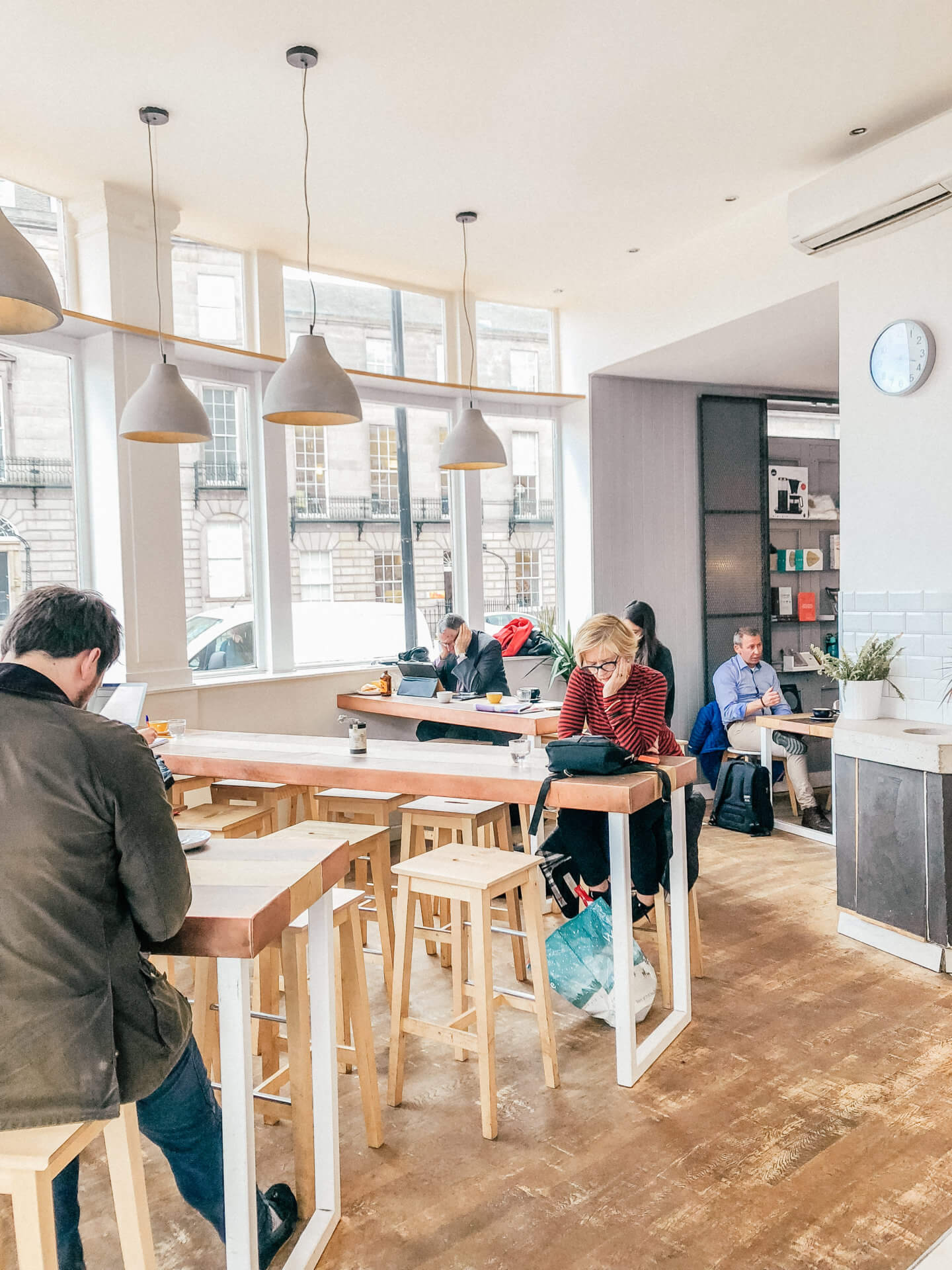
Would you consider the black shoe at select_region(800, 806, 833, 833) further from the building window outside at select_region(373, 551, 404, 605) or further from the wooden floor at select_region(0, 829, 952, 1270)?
the building window outside at select_region(373, 551, 404, 605)

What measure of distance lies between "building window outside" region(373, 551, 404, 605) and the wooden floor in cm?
310

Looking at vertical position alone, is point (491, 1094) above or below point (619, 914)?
below

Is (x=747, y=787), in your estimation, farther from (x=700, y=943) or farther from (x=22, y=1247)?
(x=22, y=1247)

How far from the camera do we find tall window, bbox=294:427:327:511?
229 inches

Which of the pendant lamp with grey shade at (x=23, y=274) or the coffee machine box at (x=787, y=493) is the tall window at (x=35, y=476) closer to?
the pendant lamp with grey shade at (x=23, y=274)

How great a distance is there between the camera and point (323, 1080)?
223 cm

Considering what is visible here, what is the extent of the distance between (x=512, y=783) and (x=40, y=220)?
379 cm

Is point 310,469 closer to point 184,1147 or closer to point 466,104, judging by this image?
point 466,104

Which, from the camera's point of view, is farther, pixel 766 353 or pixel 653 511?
pixel 653 511

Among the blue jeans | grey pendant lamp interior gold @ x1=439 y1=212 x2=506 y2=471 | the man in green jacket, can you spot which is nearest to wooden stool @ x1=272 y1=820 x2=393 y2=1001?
the blue jeans

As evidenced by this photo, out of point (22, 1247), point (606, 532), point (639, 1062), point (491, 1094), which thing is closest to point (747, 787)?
point (606, 532)

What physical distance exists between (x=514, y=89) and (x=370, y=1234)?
3914mm

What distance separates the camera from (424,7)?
123 inches

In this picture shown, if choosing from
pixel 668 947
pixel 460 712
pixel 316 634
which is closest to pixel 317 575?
pixel 316 634
